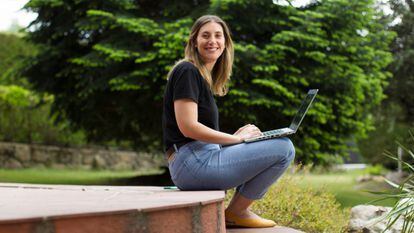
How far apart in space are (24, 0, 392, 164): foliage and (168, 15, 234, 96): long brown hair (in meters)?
3.80

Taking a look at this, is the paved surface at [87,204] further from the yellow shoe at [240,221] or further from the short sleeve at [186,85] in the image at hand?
the short sleeve at [186,85]

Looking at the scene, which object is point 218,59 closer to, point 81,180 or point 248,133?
point 248,133

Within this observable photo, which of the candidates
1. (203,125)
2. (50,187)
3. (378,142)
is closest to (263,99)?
(50,187)

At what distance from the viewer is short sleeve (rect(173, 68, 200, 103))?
2.90 metres

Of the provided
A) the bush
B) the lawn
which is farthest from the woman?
the lawn

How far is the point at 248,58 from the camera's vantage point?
7664 mm

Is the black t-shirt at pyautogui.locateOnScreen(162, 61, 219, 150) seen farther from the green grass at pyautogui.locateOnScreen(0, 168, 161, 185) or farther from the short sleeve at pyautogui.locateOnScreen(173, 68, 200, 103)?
the green grass at pyautogui.locateOnScreen(0, 168, 161, 185)

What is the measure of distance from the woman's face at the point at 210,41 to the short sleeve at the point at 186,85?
0.25m

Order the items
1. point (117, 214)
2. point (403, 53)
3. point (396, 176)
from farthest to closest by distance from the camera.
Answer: point (396, 176), point (403, 53), point (117, 214)

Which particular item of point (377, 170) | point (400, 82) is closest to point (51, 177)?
point (400, 82)

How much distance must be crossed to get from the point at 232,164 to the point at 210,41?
703mm

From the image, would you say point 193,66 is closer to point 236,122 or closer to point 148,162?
point 236,122

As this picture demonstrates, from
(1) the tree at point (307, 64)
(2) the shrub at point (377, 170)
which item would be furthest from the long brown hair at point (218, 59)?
(2) the shrub at point (377, 170)

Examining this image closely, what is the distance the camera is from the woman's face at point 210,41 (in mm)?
3180
